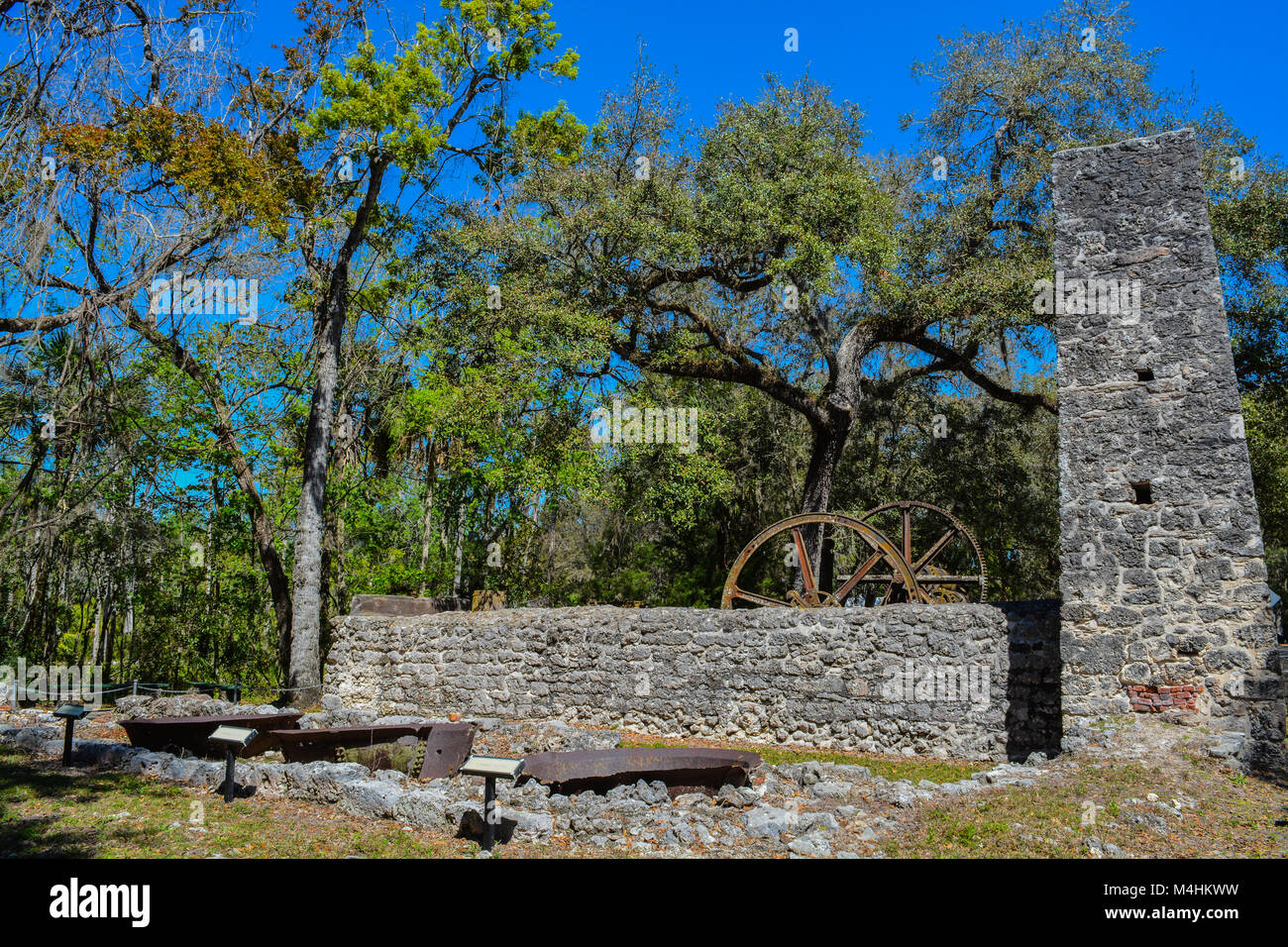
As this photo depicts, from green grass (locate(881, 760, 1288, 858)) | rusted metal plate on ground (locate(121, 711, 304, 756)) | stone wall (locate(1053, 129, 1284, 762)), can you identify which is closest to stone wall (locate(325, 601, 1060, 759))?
stone wall (locate(1053, 129, 1284, 762))

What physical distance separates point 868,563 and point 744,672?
6.91 feet

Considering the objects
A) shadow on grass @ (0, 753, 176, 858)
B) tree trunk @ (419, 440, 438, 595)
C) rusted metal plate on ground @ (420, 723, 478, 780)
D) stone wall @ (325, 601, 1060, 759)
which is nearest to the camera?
shadow on grass @ (0, 753, 176, 858)

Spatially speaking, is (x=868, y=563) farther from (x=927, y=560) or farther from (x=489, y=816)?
(x=489, y=816)

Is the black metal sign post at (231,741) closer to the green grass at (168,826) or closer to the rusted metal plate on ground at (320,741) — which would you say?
the green grass at (168,826)

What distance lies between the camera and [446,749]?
25.2 feet

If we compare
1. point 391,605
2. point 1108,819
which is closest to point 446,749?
point 1108,819

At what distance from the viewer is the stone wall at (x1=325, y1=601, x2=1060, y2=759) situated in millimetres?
8352

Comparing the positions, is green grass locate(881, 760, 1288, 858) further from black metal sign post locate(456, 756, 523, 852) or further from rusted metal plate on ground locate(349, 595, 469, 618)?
rusted metal plate on ground locate(349, 595, 469, 618)

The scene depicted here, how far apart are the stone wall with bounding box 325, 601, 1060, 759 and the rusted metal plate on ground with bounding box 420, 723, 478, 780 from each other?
2.83 m

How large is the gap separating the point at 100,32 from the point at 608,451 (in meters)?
9.68

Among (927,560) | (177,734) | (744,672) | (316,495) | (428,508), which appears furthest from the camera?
(428,508)

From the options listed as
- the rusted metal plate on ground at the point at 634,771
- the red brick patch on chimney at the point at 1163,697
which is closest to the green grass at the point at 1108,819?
the red brick patch on chimney at the point at 1163,697

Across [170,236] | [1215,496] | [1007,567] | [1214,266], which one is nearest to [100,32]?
[170,236]

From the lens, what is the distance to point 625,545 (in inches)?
787
